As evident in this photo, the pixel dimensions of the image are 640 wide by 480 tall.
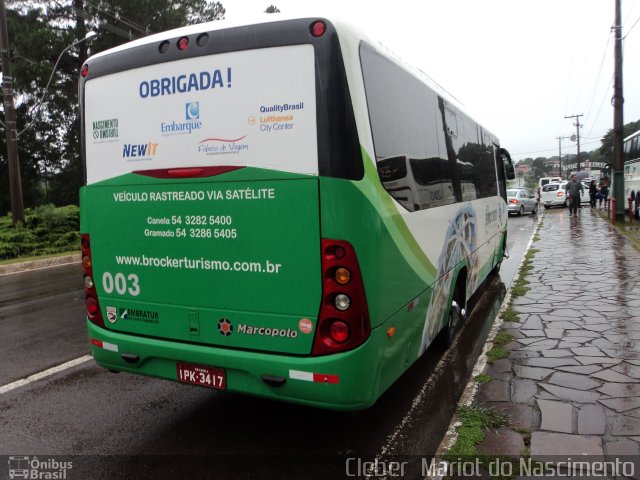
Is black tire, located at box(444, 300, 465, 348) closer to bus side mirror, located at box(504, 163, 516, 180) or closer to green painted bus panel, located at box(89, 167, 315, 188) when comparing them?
green painted bus panel, located at box(89, 167, 315, 188)

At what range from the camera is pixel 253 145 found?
3.20 m

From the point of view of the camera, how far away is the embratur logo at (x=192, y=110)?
11.1 feet

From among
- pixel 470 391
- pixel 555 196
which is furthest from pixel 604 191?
pixel 470 391

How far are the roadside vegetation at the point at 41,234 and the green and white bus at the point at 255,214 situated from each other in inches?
520

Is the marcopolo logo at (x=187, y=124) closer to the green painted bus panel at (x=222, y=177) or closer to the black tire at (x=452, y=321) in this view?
the green painted bus panel at (x=222, y=177)

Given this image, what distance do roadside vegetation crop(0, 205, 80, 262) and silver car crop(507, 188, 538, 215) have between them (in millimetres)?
20806

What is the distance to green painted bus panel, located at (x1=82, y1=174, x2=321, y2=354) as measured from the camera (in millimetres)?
3158

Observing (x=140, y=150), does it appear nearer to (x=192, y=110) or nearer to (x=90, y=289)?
(x=192, y=110)

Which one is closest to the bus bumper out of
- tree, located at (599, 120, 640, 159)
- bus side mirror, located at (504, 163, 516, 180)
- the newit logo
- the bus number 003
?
the bus number 003

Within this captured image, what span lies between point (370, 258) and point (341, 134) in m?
0.77

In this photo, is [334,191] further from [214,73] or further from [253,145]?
[214,73]

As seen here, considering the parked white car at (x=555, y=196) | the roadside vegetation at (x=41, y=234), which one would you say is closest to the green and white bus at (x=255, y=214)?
the roadside vegetation at (x=41, y=234)

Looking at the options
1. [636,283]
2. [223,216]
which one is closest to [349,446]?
[223,216]

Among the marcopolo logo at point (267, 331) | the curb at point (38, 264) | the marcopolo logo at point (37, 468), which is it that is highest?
the marcopolo logo at point (267, 331)
